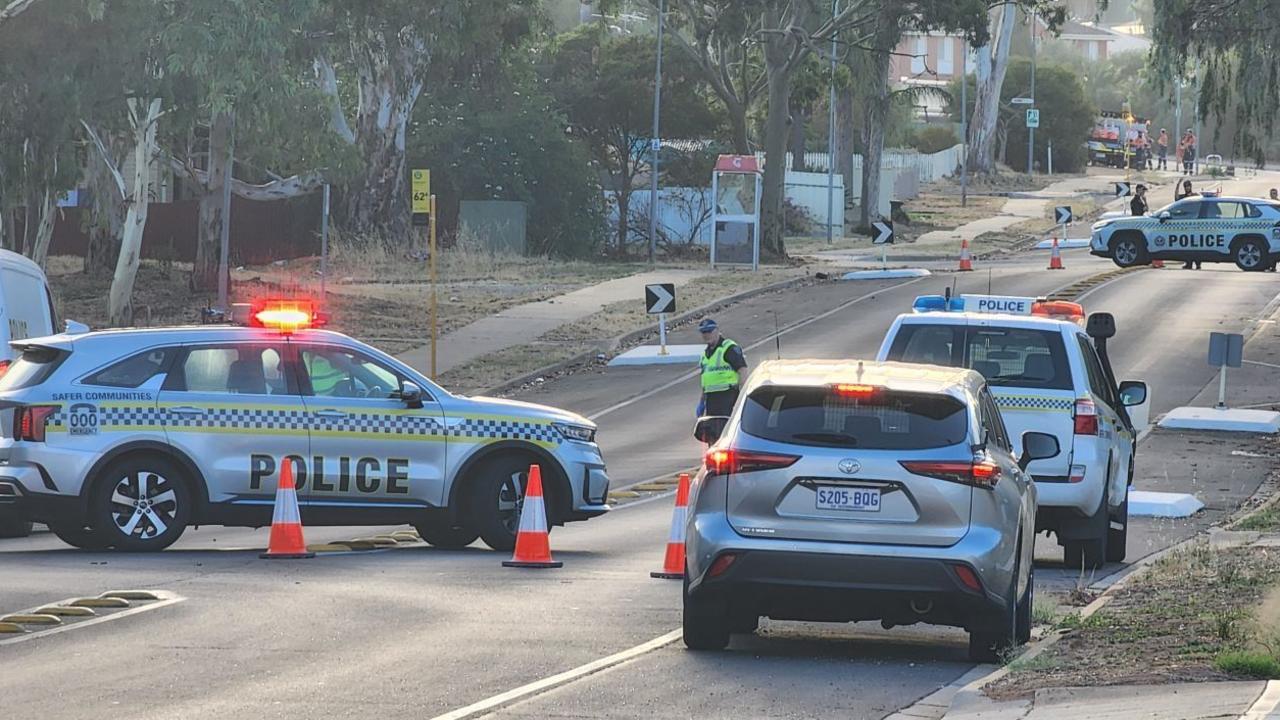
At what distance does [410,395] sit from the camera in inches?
640

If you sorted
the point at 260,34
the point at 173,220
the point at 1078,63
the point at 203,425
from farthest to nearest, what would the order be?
1. the point at 1078,63
2. the point at 173,220
3. the point at 260,34
4. the point at 203,425

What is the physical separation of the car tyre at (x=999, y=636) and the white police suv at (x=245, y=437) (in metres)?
6.11

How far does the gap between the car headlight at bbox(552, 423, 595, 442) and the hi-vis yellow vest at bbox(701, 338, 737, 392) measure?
663cm

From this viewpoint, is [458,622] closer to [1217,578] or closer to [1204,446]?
[1217,578]

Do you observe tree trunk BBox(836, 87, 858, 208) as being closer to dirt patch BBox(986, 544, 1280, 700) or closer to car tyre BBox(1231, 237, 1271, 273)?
car tyre BBox(1231, 237, 1271, 273)

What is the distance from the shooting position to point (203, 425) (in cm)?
1593

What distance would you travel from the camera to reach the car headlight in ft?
55.0

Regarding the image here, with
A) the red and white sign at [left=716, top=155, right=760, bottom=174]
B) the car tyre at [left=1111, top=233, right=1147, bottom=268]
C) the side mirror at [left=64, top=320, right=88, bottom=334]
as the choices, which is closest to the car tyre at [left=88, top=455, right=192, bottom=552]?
the side mirror at [left=64, top=320, right=88, bottom=334]

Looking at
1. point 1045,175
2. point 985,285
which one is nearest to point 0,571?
point 985,285

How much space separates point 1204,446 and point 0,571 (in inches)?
648

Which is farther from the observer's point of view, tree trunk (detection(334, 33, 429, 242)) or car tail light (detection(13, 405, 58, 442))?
tree trunk (detection(334, 33, 429, 242))

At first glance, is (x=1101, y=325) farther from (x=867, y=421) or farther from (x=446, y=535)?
(x=867, y=421)

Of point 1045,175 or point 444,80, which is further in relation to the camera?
point 1045,175

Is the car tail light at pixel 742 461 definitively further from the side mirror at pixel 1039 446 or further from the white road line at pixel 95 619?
the white road line at pixel 95 619
